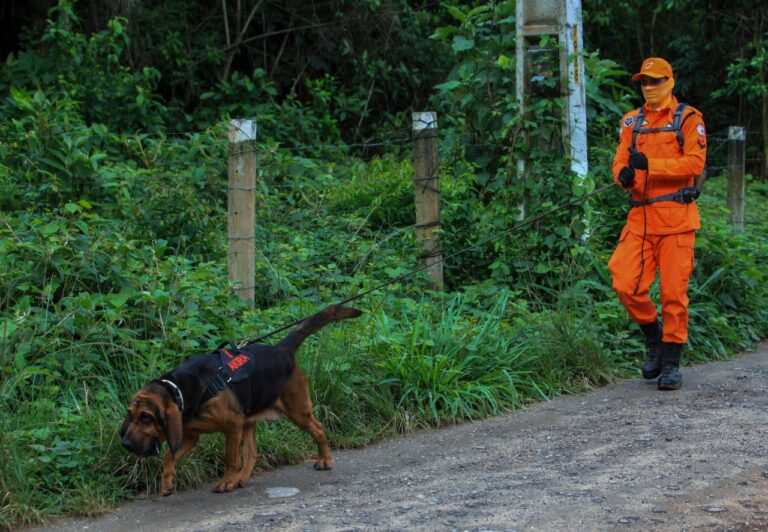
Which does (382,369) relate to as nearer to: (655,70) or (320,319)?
(320,319)

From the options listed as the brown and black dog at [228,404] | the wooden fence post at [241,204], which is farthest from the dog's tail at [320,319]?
the wooden fence post at [241,204]

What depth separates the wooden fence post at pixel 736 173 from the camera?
10656 millimetres

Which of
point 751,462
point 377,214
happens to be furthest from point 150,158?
point 751,462

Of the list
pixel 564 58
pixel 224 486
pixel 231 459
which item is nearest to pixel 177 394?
pixel 231 459

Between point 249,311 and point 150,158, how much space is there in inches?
141

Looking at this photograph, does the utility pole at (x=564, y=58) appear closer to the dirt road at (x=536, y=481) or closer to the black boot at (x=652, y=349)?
the black boot at (x=652, y=349)

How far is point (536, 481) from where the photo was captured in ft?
16.5

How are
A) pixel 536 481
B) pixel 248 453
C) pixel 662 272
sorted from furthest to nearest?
pixel 662 272, pixel 248 453, pixel 536 481

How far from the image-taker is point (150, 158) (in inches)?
380

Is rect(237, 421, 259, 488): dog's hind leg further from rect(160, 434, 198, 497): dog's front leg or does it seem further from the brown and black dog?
rect(160, 434, 198, 497): dog's front leg

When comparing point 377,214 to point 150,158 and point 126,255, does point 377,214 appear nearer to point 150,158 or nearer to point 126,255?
point 150,158

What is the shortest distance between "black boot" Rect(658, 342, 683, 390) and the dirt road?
351 mm

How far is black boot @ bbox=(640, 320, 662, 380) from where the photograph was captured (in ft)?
23.3

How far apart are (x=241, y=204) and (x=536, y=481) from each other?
9.29ft
